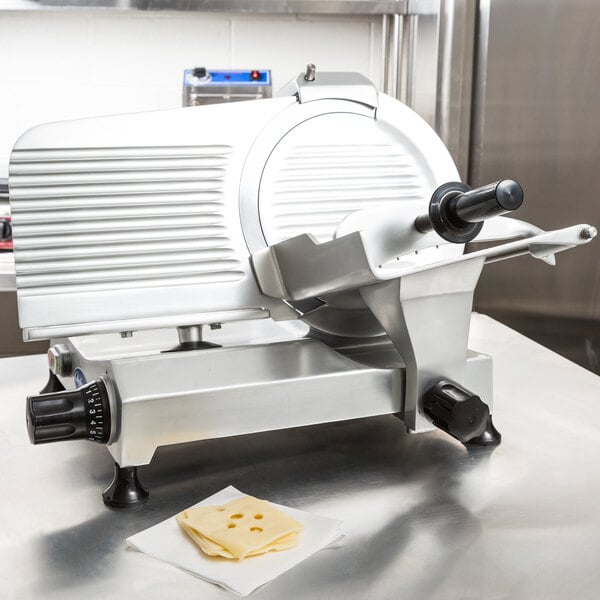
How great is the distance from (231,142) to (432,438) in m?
0.45

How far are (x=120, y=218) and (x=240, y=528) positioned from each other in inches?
14.8

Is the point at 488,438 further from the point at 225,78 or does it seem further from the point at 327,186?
the point at 225,78

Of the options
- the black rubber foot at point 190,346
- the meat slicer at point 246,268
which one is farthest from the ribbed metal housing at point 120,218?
the black rubber foot at point 190,346

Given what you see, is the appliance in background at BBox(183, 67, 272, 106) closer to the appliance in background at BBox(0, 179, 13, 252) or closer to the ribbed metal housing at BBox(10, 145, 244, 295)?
the appliance in background at BBox(0, 179, 13, 252)

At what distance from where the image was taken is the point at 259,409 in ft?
2.76

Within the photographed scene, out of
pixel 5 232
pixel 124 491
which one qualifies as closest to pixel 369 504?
pixel 124 491

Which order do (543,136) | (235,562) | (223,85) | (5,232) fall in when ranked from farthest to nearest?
(223,85) < (5,232) < (543,136) < (235,562)

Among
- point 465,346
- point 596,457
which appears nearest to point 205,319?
point 465,346

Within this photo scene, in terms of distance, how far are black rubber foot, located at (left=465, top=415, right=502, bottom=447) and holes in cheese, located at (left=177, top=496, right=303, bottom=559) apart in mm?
311

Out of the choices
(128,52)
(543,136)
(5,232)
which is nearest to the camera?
(543,136)

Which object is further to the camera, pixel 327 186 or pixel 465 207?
pixel 327 186

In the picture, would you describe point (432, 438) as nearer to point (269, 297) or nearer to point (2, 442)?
point (269, 297)

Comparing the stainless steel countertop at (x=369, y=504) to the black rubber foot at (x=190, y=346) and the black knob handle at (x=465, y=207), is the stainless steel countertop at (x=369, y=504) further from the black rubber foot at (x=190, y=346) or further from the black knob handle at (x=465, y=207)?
the black knob handle at (x=465, y=207)

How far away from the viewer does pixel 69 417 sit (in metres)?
0.81
